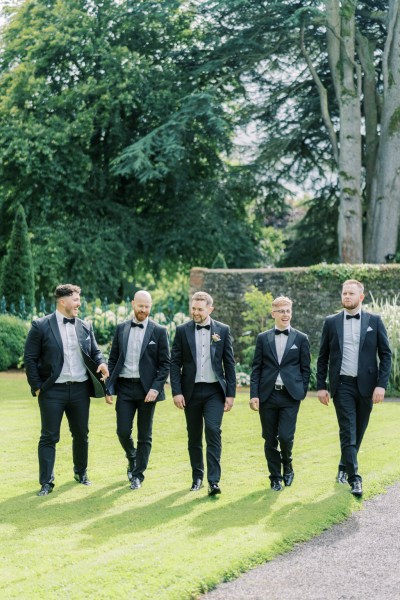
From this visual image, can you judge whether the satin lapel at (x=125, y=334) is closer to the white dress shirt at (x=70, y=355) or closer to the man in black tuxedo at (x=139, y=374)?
the man in black tuxedo at (x=139, y=374)

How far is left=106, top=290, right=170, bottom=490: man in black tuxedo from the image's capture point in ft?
24.0

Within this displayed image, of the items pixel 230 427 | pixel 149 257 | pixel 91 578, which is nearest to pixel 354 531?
pixel 91 578

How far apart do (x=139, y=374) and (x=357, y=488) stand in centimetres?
194

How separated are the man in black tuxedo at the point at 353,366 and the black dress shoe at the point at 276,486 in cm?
53

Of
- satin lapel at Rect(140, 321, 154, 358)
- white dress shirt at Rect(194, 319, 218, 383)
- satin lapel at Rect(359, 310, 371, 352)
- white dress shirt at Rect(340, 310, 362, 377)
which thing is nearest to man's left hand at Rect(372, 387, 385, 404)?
white dress shirt at Rect(340, 310, 362, 377)

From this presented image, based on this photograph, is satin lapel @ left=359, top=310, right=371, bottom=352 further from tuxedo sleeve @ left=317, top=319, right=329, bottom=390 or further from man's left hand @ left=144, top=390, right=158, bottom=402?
man's left hand @ left=144, top=390, right=158, bottom=402

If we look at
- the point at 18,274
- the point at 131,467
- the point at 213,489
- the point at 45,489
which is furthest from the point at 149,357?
the point at 18,274

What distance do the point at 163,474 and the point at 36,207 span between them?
17.9 meters

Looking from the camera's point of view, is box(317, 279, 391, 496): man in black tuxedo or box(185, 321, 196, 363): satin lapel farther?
box(185, 321, 196, 363): satin lapel

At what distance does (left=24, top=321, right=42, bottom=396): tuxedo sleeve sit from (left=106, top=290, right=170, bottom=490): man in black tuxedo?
585mm

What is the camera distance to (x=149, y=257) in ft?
86.2

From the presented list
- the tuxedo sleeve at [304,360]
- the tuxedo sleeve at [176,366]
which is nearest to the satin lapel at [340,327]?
the tuxedo sleeve at [304,360]

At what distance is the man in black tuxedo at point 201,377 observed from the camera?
713 centimetres

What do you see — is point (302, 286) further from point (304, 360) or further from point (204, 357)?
point (204, 357)
